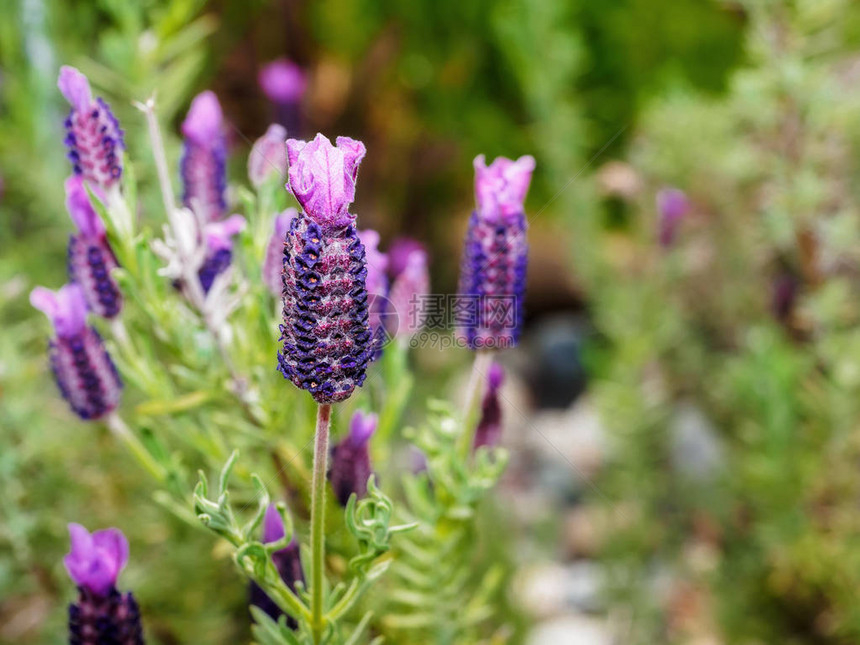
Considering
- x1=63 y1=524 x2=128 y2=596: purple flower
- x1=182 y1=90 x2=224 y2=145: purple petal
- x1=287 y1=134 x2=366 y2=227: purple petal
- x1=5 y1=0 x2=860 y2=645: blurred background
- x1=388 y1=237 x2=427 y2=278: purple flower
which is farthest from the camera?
x1=388 y1=237 x2=427 y2=278: purple flower

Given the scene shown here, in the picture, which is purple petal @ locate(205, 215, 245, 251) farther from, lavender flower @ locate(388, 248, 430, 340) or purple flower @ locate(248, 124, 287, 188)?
lavender flower @ locate(388, 248, 430, 340)

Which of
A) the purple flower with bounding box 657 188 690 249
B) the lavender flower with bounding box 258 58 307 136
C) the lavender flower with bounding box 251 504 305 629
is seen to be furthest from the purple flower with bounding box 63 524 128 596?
the purple flower with bounding box 657 188 690 249

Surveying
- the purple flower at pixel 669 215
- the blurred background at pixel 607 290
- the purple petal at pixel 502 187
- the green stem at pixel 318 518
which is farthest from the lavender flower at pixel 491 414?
the purple flower at pixel 669 215

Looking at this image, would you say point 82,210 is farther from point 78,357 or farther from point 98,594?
point 98,594

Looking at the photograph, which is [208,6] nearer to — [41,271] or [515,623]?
[41,271]

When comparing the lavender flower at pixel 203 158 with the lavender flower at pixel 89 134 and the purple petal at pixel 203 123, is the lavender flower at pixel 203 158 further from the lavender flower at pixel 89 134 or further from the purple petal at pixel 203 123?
the lavender flower at pixel 89 134

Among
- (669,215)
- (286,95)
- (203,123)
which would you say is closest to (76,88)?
(203,123)
